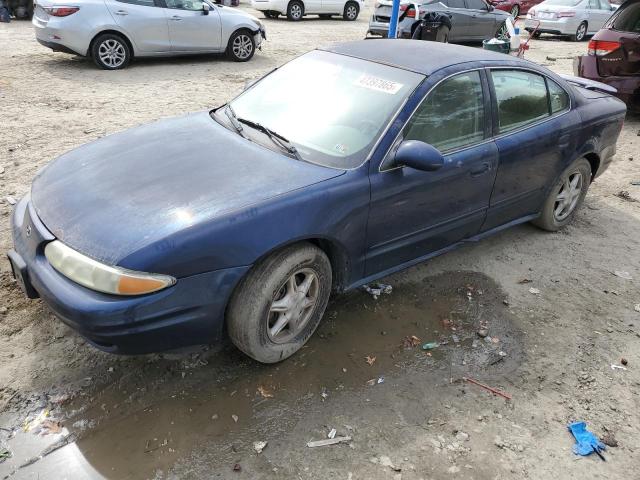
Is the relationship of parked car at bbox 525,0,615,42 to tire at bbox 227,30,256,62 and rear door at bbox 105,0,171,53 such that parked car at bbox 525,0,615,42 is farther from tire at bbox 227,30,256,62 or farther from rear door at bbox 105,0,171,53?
rear door at bbox 105,0,171,53

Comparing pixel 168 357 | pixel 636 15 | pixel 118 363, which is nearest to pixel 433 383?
pixel 168 357

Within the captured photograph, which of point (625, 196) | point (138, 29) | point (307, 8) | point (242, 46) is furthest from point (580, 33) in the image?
point (138, 29)

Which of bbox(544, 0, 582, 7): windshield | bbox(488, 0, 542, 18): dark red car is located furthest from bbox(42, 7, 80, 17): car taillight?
bbox(488, 0, 542, 18): dark red car

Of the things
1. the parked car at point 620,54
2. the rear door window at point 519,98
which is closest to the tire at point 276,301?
the rear door window at point 519,98

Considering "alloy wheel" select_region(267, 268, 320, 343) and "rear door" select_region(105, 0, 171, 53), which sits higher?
"rear door" select_region(105, 0, 171, 53)

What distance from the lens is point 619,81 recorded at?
750 cm

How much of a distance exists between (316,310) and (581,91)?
342cm

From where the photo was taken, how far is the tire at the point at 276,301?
2645mm

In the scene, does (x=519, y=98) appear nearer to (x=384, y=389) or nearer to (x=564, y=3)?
(x=384, y=389)

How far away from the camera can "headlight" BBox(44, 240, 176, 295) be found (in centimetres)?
231

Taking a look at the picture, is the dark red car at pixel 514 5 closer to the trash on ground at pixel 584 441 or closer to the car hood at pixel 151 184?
the car hood at pixel 151 184

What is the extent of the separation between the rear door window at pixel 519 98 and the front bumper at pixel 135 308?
7.65ft

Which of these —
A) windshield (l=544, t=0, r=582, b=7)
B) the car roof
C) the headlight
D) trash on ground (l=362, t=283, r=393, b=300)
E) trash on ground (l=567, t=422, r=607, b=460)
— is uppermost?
windshield (l=544, t=0, r=582, b=7)

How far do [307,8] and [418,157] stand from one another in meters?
16.0
